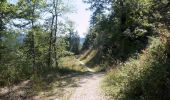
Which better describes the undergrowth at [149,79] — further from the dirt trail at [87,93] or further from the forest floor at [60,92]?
the forest floor at [60,92]

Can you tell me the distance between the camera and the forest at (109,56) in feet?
38.9

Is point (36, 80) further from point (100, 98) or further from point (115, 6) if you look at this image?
point (115, 6)

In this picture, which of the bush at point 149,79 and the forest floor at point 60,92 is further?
the forest floor at point 60,92

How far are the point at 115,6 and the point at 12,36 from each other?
1815 cm

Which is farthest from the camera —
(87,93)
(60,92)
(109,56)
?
(109,56)

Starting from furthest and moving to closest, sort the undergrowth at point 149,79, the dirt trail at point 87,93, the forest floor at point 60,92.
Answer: the forest floor at point 60,92
the dirt trail at point 87,93
the undergrowth at point 149,79

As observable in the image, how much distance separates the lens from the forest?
1184cm

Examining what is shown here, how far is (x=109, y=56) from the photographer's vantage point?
24797 mm

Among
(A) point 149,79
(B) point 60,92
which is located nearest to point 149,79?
(A) point 149,79

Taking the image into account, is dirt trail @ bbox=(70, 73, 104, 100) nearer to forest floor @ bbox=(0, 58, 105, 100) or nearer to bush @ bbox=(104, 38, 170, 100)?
forest floor @ bbox=(0, 58, 105, 100)

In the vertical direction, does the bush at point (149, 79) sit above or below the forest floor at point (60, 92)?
above

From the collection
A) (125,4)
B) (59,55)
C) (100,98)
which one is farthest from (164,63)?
(59,55)

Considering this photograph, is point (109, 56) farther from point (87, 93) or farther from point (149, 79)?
point (149, 79)

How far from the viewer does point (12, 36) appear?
1967 centimetres
